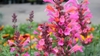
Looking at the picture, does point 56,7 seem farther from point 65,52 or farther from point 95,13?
point 95,13

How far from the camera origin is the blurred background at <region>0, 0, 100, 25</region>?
34.2 feet

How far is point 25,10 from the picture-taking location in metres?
12.5

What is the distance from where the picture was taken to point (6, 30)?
7.32 metres

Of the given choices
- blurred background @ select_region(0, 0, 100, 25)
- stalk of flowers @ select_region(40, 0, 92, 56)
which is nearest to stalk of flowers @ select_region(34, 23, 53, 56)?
stalk of flowers @ select_region(40, 0, 92, 56)

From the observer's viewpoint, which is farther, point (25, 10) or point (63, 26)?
point (25, 10)

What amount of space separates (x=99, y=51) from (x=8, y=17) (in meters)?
6.96

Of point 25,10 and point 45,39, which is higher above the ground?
point 45,39

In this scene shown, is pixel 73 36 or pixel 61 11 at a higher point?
pixel 61 11

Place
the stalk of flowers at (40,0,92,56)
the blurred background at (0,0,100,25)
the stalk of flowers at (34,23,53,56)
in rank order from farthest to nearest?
the blurred background at (0,0,100,25), the stalk of flowers at (40,0,92,56), the stalk of flowers at (34,23,53,56)

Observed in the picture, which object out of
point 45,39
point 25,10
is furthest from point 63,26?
point 25,10

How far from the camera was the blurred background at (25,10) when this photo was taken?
1044 centimetres

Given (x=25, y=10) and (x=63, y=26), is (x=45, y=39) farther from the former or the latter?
(x=25, y=10)

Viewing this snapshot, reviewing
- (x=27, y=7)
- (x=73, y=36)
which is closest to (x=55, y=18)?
(x=73, y=36)

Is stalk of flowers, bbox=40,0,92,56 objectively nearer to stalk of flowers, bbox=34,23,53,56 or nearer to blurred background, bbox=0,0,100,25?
stalk of flowers, bbox=34,23,53,56
